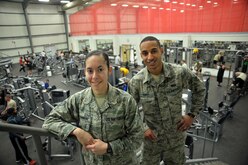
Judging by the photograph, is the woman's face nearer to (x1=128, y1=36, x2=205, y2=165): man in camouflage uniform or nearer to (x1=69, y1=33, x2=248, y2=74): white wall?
(x1=128, y1=36, x2=205, y2=165): man in camouflage uniform

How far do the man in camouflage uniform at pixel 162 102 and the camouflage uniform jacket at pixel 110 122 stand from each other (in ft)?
1.64

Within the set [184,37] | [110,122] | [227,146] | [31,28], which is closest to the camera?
[110,122]

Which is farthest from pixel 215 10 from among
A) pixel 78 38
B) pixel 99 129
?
pixel 78 38

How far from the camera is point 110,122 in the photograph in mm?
1303

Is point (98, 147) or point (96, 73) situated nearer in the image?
point (98, 147)

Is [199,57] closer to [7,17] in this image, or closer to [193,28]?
[193,28]

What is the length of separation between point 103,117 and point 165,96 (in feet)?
2.68

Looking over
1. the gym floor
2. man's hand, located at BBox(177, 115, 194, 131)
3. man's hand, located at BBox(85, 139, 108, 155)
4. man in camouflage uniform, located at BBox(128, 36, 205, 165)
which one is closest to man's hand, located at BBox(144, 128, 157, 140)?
man in camouflage uniform, located at BBox(128, 36, 205, 165)

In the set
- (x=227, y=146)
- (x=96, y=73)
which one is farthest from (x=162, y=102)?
(x=227, y=146)

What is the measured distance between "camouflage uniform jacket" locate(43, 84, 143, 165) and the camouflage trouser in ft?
1.81

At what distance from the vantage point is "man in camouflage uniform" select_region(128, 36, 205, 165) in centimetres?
182

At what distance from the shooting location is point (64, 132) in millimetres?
1198

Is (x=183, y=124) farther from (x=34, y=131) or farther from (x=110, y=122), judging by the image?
(x=34, y=131)

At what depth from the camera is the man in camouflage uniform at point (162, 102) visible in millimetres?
1819
